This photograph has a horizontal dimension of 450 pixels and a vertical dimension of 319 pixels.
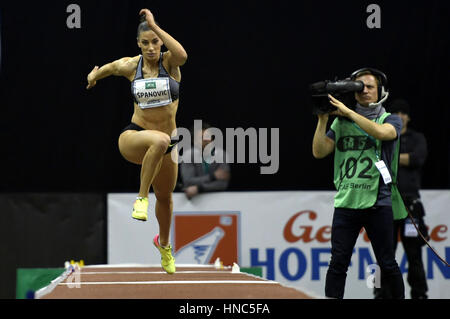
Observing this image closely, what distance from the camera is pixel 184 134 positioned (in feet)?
25.2

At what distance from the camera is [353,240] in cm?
508

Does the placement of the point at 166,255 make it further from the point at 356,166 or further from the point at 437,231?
the point at 437,231

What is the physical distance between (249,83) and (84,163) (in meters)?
1.74

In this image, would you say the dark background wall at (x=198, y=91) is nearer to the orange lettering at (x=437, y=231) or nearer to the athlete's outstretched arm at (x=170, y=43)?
the orange lettering at (x=437, y=231)

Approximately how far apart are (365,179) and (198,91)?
10.8 ft

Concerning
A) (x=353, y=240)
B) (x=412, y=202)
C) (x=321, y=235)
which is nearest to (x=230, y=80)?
(x=321, y=235)

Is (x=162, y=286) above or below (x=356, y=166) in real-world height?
below

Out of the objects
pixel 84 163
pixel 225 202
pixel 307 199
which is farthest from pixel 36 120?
pixel 307 199

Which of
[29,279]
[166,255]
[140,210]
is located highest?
[140,210]

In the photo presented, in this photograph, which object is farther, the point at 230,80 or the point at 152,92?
the point at 230,80

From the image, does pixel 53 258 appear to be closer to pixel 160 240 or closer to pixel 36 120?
pixel 36 120

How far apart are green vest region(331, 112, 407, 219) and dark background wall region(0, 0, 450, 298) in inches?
114

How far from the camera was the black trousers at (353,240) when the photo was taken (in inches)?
198

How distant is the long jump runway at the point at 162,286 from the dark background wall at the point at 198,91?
5.40ft
